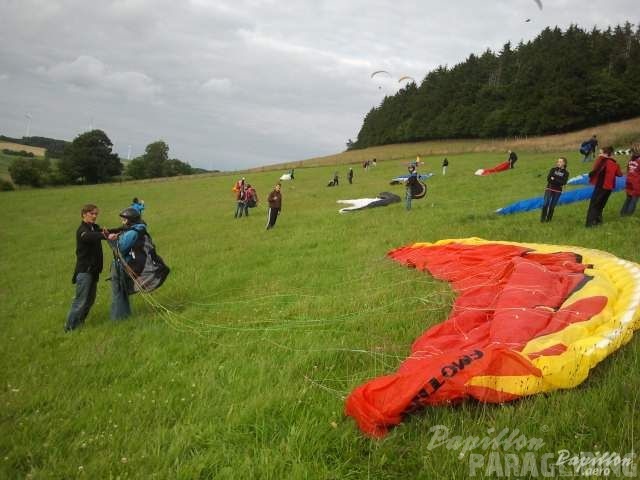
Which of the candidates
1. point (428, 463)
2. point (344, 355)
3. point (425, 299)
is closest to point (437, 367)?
point (428, 463)

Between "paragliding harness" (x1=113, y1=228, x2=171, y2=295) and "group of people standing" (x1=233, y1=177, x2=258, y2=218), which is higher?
"group of people standing" (x1=233, y1=177, x2=258, y2=218)

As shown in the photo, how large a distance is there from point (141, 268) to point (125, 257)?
1.02 feet

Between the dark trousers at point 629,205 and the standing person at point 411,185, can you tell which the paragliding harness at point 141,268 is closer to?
the dark trousers at point 629,205

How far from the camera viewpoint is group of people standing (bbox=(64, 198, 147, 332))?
6598 mm

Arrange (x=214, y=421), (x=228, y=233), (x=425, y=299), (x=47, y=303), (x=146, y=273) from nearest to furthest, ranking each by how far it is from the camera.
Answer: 1. (x=214, y=421)
2. (x=425, y=299)
3. (x=146, y=273)
4. (x=47, y=303)
5. (x=228, y=233)

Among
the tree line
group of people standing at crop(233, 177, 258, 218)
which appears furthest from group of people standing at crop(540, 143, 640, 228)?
the tree line

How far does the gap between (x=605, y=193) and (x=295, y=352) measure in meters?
8.47

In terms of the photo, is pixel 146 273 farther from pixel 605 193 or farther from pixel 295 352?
pixel 605 193

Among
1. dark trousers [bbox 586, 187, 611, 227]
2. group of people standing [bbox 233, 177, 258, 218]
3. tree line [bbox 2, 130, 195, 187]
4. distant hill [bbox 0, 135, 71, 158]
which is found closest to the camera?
dark trousers [bbox 586, 187, 611, 227]

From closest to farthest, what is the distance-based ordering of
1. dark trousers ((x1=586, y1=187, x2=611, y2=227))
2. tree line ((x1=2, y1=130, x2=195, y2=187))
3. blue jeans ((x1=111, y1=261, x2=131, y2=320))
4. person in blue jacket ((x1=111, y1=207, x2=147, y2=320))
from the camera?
person in blue jacket ((x1=111, y1=207, x2=147, y2=320)) < blue jeans ((x1=111, y1=261, x2=131, y2=320)) < dark trousers ((x1=586, y1=187, x2=611, y2=227)) < tree line ((x1=2, y1=130, x2=195, y2=187))

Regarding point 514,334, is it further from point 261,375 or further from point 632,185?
point 632,185

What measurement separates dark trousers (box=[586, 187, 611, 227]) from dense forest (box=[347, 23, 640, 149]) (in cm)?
5246

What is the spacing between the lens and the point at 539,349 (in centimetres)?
355

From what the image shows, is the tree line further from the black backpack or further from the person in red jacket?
the person in red jacket
